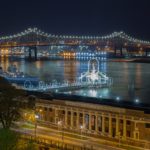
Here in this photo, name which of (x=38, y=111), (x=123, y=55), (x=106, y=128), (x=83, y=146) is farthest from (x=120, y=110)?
(x=123, y=55)

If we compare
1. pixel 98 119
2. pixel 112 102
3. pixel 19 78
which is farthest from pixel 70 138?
pixel 19 78

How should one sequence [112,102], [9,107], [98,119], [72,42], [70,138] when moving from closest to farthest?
[9,107] < [70,138] < [98,119] < [112,102] < [72,42]

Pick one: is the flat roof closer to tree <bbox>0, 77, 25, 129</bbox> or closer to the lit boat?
tree <bbox>0, 77, 25, 129</bbox>

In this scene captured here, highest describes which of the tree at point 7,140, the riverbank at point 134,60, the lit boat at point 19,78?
the tree at point 7,140

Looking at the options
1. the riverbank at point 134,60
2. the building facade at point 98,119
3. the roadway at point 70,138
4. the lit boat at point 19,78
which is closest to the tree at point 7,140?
the roadway at point 70,138

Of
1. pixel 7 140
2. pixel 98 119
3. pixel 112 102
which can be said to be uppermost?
pixel 7 140

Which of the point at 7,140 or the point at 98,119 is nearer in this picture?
the point at 7,140

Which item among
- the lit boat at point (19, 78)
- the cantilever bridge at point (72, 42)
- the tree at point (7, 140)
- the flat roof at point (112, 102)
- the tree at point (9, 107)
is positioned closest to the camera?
the tree at point (7, 140)

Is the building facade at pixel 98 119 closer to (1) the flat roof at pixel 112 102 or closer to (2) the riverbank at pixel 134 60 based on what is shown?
(1) the flat roof at pixel 112 102

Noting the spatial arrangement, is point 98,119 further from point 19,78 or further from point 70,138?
point 19,78

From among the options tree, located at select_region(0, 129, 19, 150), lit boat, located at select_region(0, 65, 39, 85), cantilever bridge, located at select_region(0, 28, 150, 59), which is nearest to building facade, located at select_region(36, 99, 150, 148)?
tree, located at select_region(0, 129, 19, 150)

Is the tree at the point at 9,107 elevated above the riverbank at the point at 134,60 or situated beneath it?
elevated above
